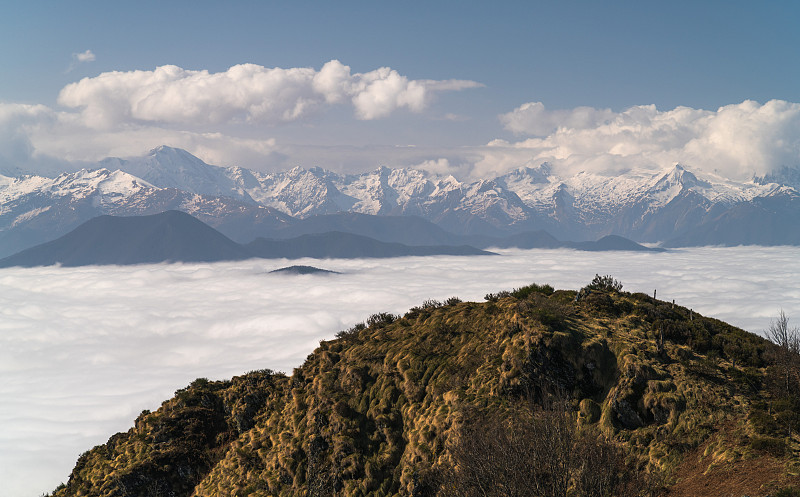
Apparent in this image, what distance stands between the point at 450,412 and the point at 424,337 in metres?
14.4

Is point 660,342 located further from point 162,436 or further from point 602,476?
point 162,436

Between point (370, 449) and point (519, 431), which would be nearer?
point (519, 431)

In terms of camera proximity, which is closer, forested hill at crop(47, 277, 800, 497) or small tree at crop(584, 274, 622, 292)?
forested hill at crop(47, 277, 800, 497)

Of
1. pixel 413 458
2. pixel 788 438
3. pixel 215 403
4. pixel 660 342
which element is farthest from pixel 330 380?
pixel 788 438

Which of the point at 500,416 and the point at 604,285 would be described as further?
the point at 604,285

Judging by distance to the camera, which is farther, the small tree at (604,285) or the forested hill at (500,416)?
the small tree at (604,285)

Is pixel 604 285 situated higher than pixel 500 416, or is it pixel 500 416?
pixel 604 285

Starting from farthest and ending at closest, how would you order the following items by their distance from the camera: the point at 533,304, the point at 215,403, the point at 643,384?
the point at 215,403
the point at 533,304
the point at 643,384

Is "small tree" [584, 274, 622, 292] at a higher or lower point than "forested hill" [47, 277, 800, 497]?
higher

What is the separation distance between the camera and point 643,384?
40.1 m

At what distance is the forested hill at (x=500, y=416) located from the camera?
27.7m

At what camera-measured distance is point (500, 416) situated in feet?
134

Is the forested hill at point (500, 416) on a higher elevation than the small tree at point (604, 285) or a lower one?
lower

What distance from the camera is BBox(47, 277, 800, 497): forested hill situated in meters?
27.7
